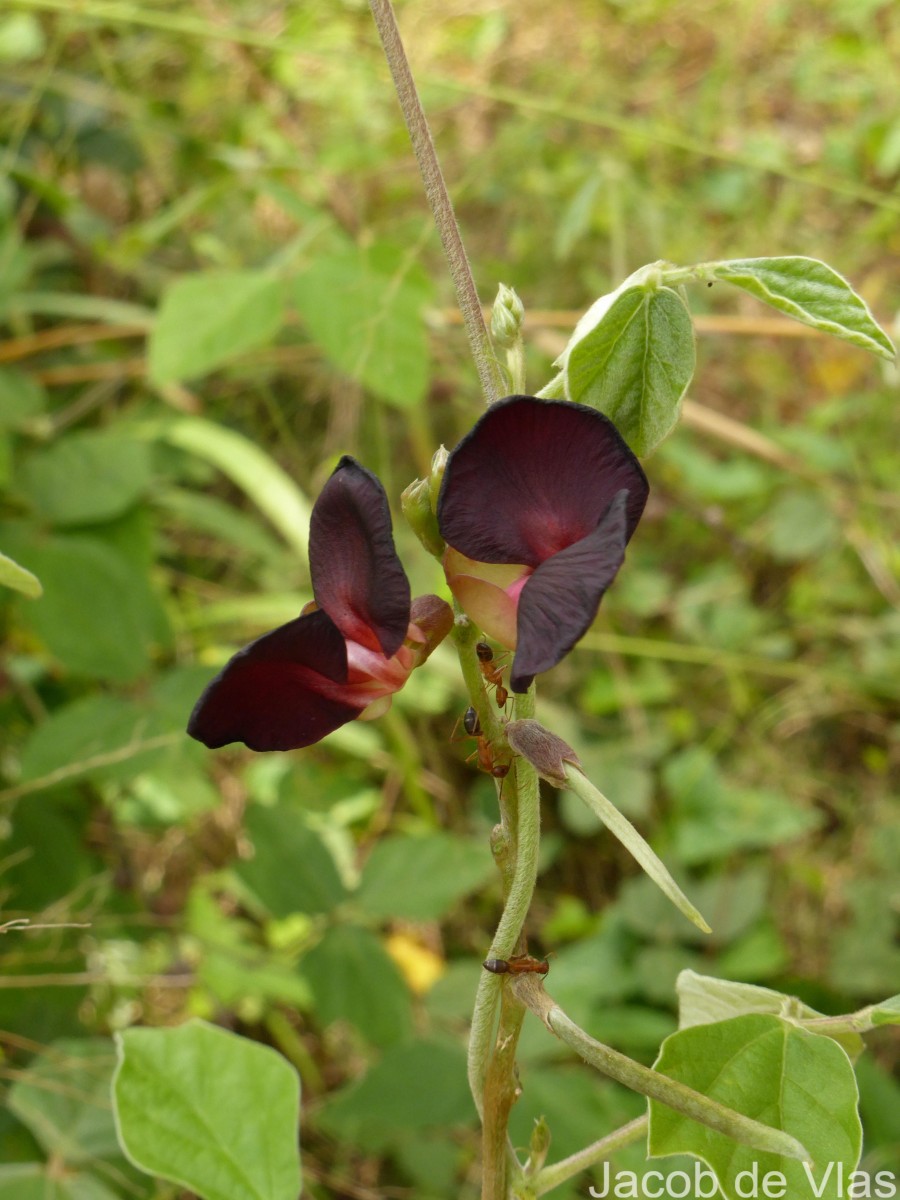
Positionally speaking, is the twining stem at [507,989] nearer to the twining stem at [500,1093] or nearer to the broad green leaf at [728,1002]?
the twining stem at [500,1093]

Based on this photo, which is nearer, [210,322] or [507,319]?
[507,319]

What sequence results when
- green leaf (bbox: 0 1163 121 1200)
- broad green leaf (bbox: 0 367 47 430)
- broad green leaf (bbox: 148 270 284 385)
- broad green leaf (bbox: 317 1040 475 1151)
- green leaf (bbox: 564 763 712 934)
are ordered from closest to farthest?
green leaf (bbox: 564 763 712 934), green leaf (bbox: 0 1163 121 1200), broad green leaf (bbox: 317 1040 475 1151), broad green leaf (bbox: 148 270 284 385), broad green leaf (bbox: 0 367 47 430)

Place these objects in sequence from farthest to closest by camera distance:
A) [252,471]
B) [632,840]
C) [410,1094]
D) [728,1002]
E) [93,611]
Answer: [252,471] → [93,611] → [410,1094] → [728,1002] → [632,840]

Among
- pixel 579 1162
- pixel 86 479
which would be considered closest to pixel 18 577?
pixel 579 1162

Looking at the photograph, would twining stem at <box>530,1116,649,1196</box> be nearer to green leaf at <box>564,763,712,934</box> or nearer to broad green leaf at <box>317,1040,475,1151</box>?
green leaf at <box>564,763,712,934</box>

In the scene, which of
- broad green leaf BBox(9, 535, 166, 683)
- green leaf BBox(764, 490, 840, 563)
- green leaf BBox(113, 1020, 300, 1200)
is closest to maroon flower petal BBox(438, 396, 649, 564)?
green leaf BBox(113, 1020, 300, 1200)

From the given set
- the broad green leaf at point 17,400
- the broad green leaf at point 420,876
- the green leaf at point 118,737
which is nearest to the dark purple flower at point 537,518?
the green leaf at point 118,737

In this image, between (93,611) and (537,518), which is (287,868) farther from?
(537,518)

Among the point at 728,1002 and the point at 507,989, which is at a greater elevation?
the point at 507,989
